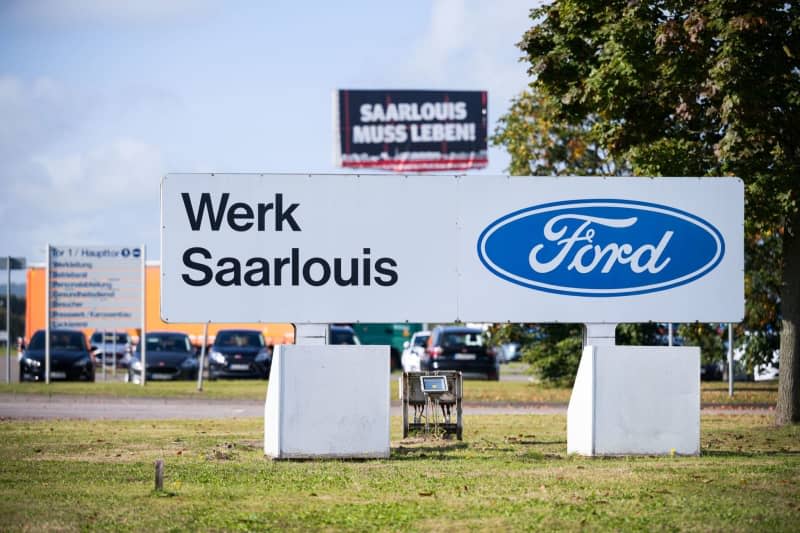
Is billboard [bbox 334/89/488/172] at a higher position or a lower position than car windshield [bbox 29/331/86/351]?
higher

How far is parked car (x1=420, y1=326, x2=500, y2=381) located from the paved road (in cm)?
1049

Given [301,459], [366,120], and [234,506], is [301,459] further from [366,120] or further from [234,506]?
[366,120]

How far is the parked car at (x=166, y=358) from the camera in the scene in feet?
123

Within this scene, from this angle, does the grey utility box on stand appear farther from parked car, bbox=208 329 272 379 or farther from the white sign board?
parked car, bbox=208 329 272 379

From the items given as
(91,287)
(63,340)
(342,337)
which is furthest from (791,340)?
(63,340)

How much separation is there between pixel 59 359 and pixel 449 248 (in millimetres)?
24509

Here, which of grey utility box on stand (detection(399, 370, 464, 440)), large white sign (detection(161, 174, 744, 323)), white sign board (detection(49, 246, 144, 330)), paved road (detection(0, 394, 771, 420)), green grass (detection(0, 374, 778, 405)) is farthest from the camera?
white sign board (detection(49, 246, 144, 330))

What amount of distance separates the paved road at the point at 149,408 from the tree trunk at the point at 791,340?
13.8 ft

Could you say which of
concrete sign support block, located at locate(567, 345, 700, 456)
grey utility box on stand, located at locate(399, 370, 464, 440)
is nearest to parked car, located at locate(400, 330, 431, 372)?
grey utility box on stand, located at locate(399, 370, 464, 440)

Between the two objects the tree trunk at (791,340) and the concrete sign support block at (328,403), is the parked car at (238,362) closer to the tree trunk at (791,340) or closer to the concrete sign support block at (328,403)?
the tree trunk at (791,340)

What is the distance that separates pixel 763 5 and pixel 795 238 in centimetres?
381

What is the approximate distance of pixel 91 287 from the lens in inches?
1372

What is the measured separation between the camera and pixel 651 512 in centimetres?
952

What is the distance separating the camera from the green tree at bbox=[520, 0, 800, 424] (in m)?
17.4
